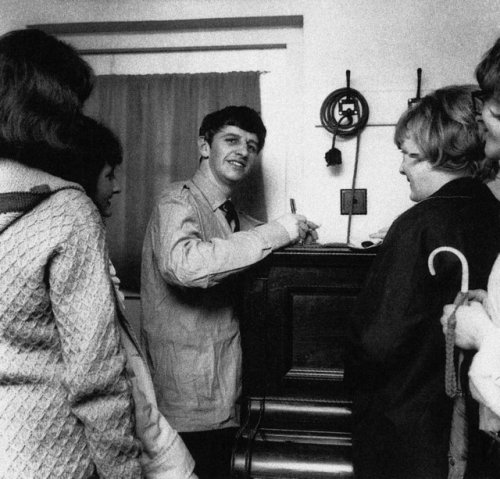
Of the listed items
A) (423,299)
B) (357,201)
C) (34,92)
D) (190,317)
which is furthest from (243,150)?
(34,92)

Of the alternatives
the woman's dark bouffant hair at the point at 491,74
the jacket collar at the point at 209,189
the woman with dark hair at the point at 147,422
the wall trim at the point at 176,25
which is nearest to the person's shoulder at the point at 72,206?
the woman with dark hair at the point at 147,422

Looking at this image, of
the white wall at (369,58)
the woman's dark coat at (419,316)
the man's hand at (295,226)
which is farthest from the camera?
the white wall at (369,58)

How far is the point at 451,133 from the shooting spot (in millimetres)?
1499

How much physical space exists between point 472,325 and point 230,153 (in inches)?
57.7

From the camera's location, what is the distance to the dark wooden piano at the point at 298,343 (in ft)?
6.39

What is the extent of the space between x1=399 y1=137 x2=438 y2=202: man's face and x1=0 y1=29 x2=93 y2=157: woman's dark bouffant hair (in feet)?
3.18

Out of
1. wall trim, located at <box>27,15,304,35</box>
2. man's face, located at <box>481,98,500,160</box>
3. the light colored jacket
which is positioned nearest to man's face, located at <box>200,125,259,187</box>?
the light colored jacket

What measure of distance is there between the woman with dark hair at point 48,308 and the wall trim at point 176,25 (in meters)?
1.97

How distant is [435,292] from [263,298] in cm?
71

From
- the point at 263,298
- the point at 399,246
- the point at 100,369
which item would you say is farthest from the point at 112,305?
the point at 263,298

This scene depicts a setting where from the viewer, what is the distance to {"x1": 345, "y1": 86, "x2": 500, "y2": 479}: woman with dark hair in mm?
1422

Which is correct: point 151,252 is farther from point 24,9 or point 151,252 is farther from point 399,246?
point 24,9

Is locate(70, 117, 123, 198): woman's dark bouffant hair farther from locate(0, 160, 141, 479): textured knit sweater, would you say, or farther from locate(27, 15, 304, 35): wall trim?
locate(27, 15, 304, 35): wall trim

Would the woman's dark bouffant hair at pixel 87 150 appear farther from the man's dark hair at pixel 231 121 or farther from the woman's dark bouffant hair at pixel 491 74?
the woman's dark bouffant hair at pixel 491 74
